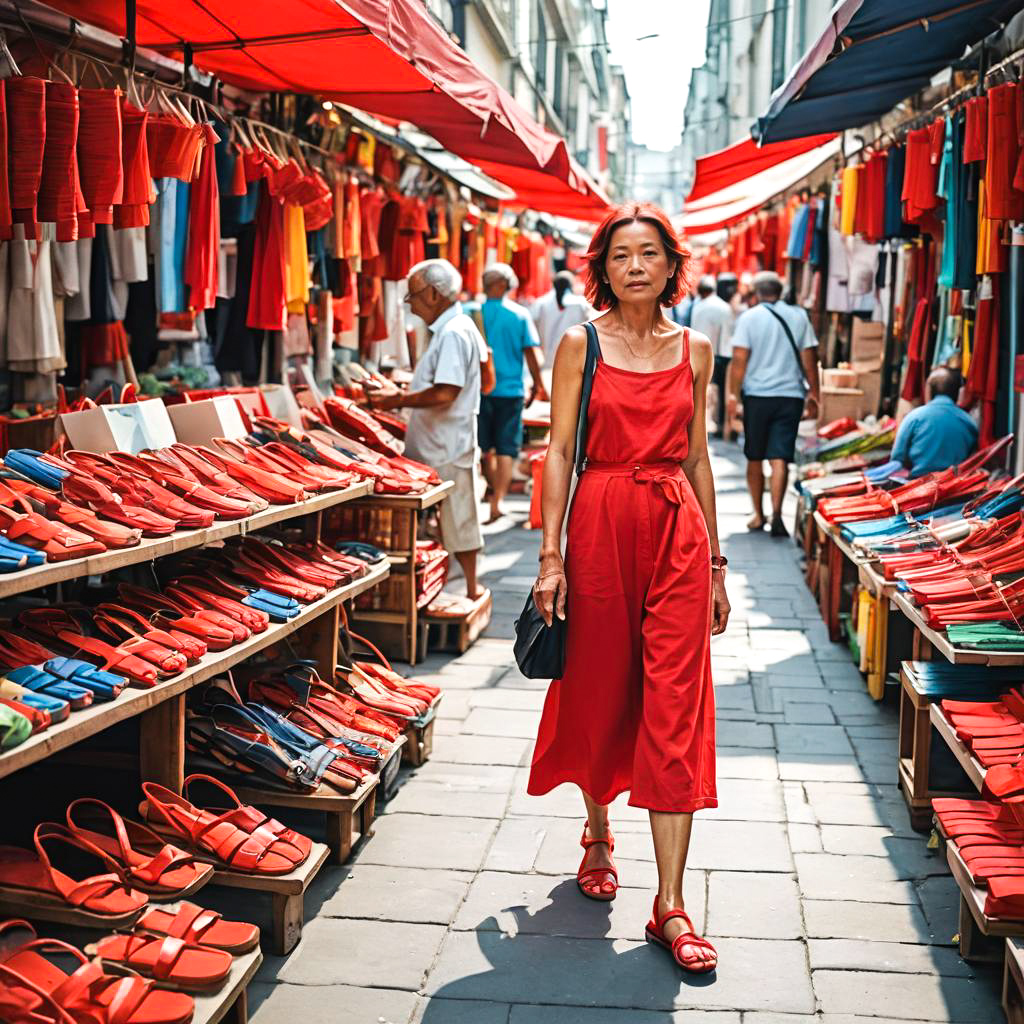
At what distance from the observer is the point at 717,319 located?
14.6m

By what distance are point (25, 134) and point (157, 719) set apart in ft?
6.43

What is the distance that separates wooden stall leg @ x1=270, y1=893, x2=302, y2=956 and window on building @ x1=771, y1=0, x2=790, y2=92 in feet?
72.1

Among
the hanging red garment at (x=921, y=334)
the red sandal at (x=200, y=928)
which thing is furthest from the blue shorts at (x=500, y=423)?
the red sandal at (x=200, y=928)

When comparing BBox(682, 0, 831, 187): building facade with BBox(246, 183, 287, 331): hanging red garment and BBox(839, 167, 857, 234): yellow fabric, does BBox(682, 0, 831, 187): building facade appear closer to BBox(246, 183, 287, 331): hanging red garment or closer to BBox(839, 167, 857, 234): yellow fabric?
BBox(839, 167, 857, 234): yellow fabric

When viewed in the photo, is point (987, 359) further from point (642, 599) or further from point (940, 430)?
point (642, 599)

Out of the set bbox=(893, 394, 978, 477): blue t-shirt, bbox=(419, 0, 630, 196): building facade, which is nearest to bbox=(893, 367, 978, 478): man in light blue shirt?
bbox=(893, 394, 978, 477): blue t-shirt

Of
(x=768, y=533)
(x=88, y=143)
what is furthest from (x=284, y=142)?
(x=768, y=533)

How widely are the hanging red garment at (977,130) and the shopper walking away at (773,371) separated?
3.71 meters

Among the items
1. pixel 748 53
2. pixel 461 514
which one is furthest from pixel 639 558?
pixel 748 53

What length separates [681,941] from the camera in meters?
3.46

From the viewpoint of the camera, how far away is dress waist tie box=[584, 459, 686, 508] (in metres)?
3.62

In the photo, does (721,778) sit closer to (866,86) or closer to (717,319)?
(866,86)

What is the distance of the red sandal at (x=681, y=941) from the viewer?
3.41 meters

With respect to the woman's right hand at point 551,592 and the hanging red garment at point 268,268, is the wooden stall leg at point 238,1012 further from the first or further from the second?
the hanging red garment at point 268,268
